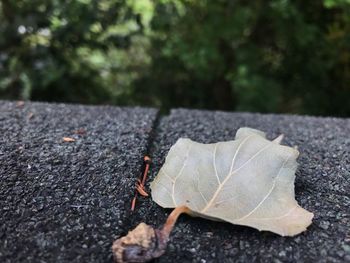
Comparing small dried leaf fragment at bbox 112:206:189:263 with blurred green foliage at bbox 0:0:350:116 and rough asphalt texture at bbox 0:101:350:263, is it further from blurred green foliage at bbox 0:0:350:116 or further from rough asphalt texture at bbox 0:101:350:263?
blurred green foliage at bbox 0:0:350:116

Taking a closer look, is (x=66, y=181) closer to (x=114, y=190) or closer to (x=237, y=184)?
(x=114, y=190)

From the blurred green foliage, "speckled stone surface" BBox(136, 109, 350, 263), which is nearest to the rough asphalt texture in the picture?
"speckled stone surface" BBox(136, 109, 350, 263)

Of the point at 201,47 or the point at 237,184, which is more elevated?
the point at 237,184

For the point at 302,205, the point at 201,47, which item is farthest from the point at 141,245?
the point at 201,47

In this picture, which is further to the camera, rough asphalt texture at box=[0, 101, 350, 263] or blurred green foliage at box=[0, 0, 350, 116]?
blurred green foliage at box=[0, 0, 350, 116]

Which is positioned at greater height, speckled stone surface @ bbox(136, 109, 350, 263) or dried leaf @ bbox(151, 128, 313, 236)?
dried leaf @ bbox(151, 128, 313, 236)

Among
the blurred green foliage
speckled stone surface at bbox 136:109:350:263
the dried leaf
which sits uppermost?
the dried leaf

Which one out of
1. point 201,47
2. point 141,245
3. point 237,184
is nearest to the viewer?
point 141,245

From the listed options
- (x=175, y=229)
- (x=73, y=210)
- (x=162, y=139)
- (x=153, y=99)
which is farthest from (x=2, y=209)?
(x=153, y=99)
